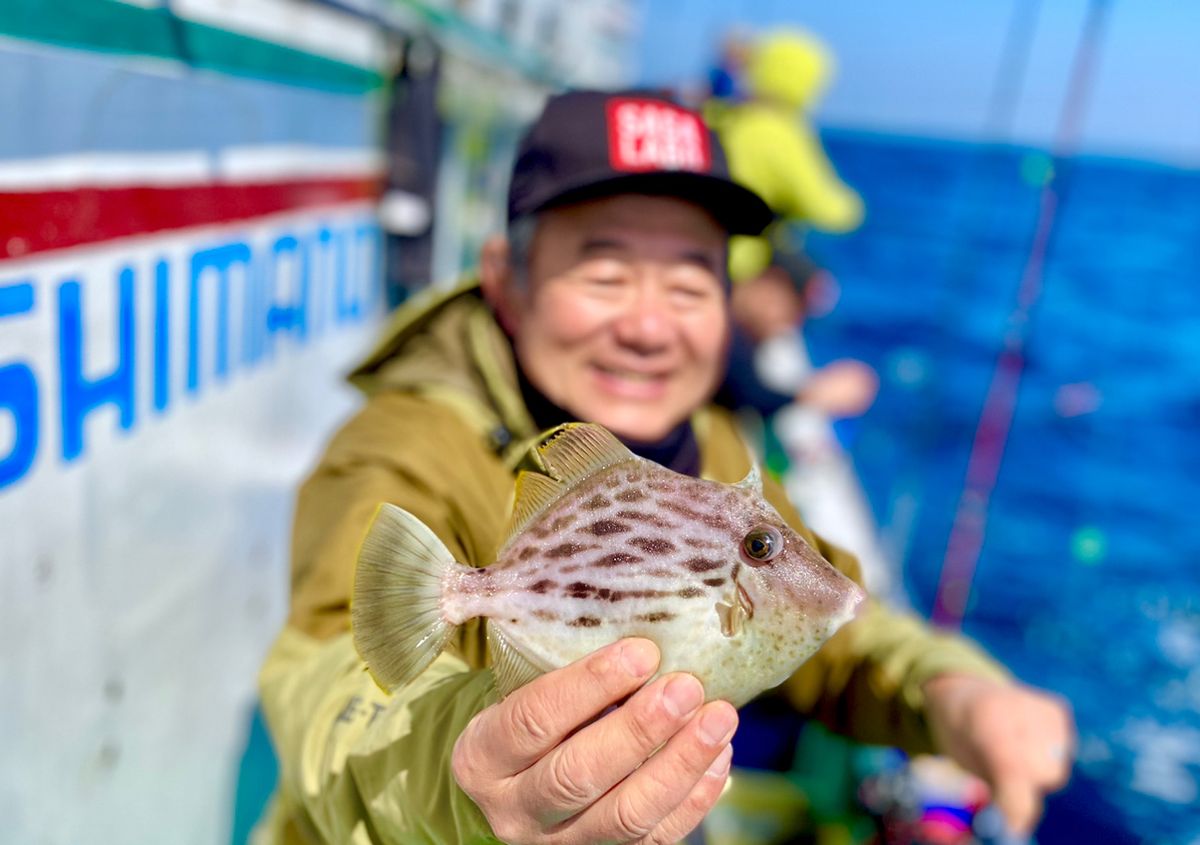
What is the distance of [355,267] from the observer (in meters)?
3.60

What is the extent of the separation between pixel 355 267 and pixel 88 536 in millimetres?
1874

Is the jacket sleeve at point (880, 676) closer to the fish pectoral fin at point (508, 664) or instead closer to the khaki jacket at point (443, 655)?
the khaki jacket at point (443, 655)

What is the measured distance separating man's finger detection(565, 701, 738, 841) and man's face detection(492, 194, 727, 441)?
0.62 m

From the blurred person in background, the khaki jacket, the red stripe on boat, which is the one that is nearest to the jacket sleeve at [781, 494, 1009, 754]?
the khaki jacket

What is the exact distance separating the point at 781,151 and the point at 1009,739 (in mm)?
3815

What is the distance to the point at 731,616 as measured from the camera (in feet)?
3.16

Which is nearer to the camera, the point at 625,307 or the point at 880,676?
the point at 625,307

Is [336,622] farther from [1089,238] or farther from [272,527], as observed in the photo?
[1089,238]

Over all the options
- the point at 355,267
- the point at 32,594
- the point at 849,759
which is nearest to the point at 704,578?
the point at 32,594

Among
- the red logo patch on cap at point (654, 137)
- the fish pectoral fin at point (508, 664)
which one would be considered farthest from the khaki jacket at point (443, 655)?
the red logo patch on cap at point (654, 137)

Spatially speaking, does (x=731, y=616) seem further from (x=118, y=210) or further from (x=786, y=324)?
(x=786, y=324)

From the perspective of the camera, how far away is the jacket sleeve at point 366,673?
1.18m

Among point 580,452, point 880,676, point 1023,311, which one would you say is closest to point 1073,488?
point 1023,311

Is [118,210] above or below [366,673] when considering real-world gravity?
above
